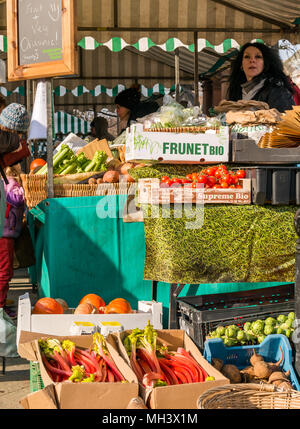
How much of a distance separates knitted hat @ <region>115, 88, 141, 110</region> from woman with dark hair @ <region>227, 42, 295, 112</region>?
3172mm

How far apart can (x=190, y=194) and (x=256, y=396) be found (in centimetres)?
184

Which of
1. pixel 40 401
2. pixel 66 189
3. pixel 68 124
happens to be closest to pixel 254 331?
pixel 40 401

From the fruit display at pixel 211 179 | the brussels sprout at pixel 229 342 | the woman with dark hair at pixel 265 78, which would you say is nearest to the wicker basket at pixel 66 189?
the fruit display at pixel 211 179

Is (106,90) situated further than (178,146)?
Yes

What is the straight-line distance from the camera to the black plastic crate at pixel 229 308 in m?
4.02

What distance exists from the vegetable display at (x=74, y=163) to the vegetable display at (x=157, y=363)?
304cm

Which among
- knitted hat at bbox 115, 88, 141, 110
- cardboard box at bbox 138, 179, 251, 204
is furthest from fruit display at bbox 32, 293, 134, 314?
knitted hat at bbox 115, 88, 141, 110

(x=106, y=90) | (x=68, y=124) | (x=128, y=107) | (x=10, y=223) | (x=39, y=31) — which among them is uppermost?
(x=106, y=90)

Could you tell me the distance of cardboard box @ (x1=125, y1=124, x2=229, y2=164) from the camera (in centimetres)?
462

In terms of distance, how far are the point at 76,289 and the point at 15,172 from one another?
143cm

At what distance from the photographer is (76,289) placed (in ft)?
16.9

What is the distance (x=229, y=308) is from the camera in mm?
4137

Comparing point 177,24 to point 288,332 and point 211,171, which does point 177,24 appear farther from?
point 288,332
